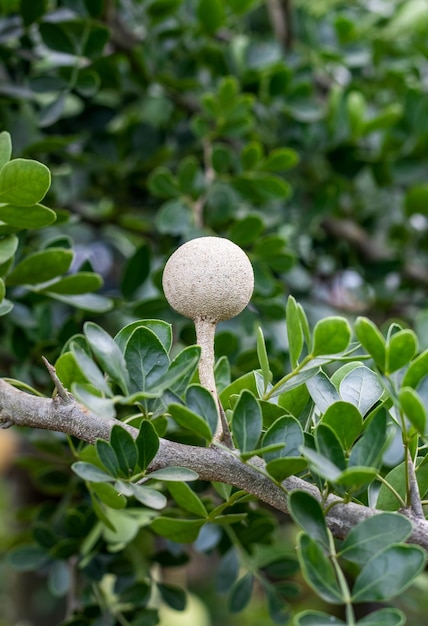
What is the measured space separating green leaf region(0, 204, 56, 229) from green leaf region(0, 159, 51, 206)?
0.01 metres

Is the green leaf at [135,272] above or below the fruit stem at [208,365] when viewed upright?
below

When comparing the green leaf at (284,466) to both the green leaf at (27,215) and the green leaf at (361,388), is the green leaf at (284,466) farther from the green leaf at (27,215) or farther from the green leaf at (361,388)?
the green leaf at (27,215)

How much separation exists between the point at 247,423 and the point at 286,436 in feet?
0.07

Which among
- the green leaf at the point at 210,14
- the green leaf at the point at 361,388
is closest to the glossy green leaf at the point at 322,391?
the green leaf at the point at 361,388

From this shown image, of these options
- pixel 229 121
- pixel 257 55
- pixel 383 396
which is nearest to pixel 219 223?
pixel 229 121

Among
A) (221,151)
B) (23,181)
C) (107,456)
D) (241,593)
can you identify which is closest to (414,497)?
(107,456)

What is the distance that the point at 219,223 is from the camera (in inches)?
28.0

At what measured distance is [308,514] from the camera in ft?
0.98

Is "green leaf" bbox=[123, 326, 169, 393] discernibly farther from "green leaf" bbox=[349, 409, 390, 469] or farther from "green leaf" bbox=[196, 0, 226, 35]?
"green leaf" bbox=[196, 0, 226, 35]

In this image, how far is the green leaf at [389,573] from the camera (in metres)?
0.27

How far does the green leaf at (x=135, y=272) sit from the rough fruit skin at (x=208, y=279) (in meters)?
0.28

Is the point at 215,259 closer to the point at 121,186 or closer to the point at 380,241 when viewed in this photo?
the point at 121,186

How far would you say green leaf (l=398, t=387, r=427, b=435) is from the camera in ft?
0.93

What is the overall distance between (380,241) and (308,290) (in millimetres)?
215
